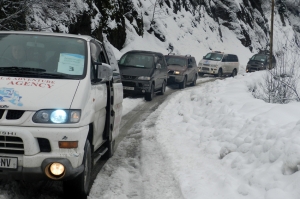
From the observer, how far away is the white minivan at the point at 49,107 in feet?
14.8

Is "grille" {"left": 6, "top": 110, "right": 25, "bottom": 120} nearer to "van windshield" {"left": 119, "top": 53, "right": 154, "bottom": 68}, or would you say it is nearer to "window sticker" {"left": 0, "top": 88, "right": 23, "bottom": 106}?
"window sticker" {"left": 0, "top": 88, "right": 23, "bottom": 106}

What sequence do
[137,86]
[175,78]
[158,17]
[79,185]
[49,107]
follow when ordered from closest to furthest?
[49,107] → [79,185] → [137,86] → [175,78] → [158,17]

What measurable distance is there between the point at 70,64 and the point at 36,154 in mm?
1392

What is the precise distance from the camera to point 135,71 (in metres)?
16.5

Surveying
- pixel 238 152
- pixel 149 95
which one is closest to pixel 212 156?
pixel 238 152

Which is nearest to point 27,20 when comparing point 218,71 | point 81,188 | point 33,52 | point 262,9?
point 33,52

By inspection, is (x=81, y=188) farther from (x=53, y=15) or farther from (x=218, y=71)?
(x=218, y=71)

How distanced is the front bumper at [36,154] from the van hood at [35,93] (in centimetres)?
24

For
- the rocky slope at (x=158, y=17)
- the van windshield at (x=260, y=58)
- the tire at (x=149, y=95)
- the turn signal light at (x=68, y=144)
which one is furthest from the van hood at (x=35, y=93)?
the van windshield at (x=260, y=58)

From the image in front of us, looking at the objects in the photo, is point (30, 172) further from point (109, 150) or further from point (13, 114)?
point (109, 150)

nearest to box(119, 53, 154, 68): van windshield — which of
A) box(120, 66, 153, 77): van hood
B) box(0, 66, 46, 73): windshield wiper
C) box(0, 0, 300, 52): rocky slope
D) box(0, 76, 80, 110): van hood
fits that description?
box(120, 66, 153, 77): van hood

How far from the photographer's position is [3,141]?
14.7 ft

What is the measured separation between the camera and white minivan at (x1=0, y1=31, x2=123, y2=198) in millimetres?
4516

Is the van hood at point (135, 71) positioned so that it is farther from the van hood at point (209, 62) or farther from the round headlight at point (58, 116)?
the van hood at point (209, 62)
